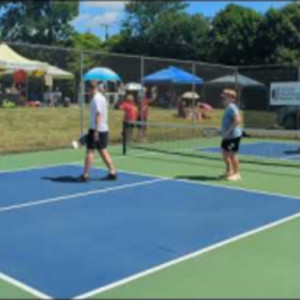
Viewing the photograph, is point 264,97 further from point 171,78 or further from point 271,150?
point 271,150

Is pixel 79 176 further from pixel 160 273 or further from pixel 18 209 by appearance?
pixel 160 273

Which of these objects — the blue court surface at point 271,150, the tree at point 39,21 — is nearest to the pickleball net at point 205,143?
the blue court surface at point 271,150

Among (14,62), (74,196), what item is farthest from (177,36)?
(74,196)

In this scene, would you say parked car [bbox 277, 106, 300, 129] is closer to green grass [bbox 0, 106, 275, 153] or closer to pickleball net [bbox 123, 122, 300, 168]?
pickleball net [bbox 123, 122, 300, 168]

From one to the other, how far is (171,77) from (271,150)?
21.7ft

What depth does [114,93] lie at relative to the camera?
24.1 meters

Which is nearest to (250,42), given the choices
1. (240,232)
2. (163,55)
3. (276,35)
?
(276,35)

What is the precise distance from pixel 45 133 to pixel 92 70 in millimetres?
3688

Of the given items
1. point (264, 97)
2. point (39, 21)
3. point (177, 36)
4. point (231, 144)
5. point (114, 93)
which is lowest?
point (231, 144)

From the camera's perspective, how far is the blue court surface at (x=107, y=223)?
6516mm

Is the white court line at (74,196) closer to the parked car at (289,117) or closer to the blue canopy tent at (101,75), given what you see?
the blue canopy tent at (101,75)

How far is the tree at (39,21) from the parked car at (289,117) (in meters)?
52.3

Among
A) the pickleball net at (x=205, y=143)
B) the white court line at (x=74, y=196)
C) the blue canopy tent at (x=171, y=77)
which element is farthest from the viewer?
the blue canopy tent at (x=171, y=77)

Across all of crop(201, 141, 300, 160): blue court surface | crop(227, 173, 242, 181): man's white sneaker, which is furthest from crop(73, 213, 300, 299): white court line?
crop(201, 141, 300, 160): blue court surface
